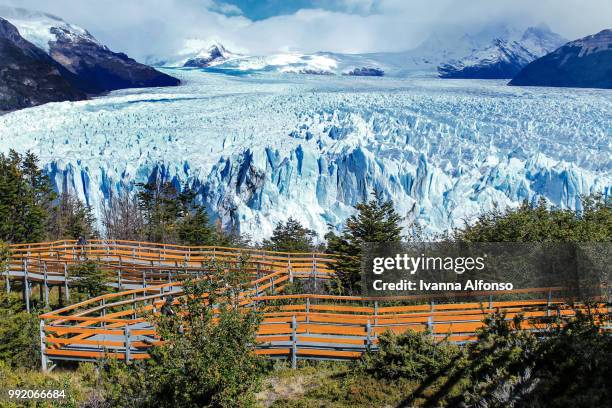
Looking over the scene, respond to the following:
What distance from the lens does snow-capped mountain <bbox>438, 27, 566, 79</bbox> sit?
103 meters

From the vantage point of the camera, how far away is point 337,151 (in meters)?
34.8

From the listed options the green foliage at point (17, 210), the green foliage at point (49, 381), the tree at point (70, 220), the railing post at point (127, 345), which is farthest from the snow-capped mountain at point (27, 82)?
the railing post at point (127, 345)

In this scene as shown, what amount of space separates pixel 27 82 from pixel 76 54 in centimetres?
2419

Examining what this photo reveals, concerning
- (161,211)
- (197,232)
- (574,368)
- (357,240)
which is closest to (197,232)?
(197,232)

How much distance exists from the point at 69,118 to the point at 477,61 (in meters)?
82.8

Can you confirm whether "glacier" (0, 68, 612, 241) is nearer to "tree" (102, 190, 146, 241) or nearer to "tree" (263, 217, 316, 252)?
"tree" (102, 190, 146, 241)

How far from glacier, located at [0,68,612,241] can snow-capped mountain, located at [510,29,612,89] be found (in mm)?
19899

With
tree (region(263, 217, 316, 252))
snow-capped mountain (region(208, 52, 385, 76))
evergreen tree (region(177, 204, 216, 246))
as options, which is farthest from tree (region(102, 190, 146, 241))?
snow-capped mountain (region(208, 52, 385, 76))

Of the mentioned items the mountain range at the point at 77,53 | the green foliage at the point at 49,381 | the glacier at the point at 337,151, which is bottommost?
the green foliage at the point at 49,381

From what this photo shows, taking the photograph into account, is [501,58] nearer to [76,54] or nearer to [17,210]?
[76,54]

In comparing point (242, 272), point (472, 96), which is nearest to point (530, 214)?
point (242, 272)

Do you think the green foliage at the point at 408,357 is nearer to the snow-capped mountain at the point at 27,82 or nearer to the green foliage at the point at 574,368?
the green foliage at the point at 574,368

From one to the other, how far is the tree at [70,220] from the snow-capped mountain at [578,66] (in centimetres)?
Answer: 5273

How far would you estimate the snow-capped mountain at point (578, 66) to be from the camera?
62219 mm
